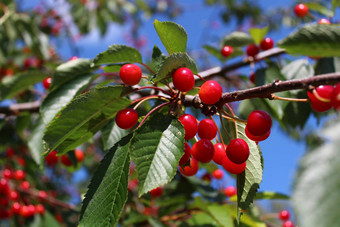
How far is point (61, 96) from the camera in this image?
164cm

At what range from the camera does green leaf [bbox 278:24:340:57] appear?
1227mm

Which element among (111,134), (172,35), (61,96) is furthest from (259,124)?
(61,96)

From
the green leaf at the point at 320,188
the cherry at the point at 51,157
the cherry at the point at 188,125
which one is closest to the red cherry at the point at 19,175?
the cherry at the point at 51,157

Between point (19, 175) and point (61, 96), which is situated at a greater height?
point (61, 96)

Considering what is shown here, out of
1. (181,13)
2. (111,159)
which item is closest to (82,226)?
(111,159)

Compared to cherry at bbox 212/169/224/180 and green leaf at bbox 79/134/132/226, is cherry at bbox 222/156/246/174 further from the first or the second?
cherry at bbox 212/169/224/180

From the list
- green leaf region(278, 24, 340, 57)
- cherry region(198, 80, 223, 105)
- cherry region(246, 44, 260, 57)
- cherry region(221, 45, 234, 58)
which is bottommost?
cherry region(198, 80, 223, 105)

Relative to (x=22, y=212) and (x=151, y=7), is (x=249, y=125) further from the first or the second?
(x=151, y=7)

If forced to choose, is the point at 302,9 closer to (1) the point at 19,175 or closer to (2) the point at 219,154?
(2) the point at 219,154

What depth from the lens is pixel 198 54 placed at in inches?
270

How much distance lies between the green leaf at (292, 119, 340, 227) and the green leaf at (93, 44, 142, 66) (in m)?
1.05

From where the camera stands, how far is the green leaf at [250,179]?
1.06 m

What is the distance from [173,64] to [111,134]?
774 mm

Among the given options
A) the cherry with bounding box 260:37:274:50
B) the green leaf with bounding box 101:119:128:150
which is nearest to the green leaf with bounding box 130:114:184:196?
the green leaf with bounding box 101:119:128:150
